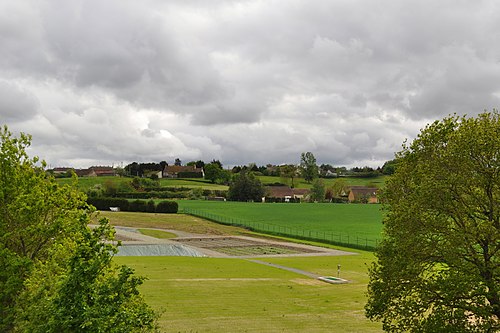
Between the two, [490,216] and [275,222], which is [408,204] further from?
[275,222]

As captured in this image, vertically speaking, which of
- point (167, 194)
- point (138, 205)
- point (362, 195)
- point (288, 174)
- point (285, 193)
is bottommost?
point (138, 205)

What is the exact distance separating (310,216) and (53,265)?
96.5 metres

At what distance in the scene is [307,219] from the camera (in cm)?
10388

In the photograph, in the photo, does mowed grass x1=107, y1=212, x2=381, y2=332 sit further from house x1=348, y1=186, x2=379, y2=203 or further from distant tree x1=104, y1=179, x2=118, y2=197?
house x1=348, y1=186, x2=379, y2=203

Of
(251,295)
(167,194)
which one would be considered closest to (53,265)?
(251,295)

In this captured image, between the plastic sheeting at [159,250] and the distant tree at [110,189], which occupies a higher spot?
the distant tree at [110,189]

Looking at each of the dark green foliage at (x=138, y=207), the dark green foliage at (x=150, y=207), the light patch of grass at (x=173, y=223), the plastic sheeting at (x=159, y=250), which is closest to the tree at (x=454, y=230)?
the plastic sheeting at (x=159, y=250)

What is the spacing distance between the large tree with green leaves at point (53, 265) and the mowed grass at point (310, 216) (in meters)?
64.8

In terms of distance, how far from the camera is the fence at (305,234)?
68.8 m

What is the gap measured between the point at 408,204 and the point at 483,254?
10.5 ft

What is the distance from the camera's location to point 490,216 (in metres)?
16.7

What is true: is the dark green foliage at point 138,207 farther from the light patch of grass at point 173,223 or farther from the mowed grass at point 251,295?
the mowed grass at point 251,295

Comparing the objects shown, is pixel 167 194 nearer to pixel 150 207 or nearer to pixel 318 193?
pixel 150 207

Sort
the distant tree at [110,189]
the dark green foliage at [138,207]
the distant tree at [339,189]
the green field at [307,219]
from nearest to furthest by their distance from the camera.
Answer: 1. the green field at [307,219]
2. the dark green foliage at [138,207]
3. the distant tree at [110,189]
4. the distant tree at [339,189]
